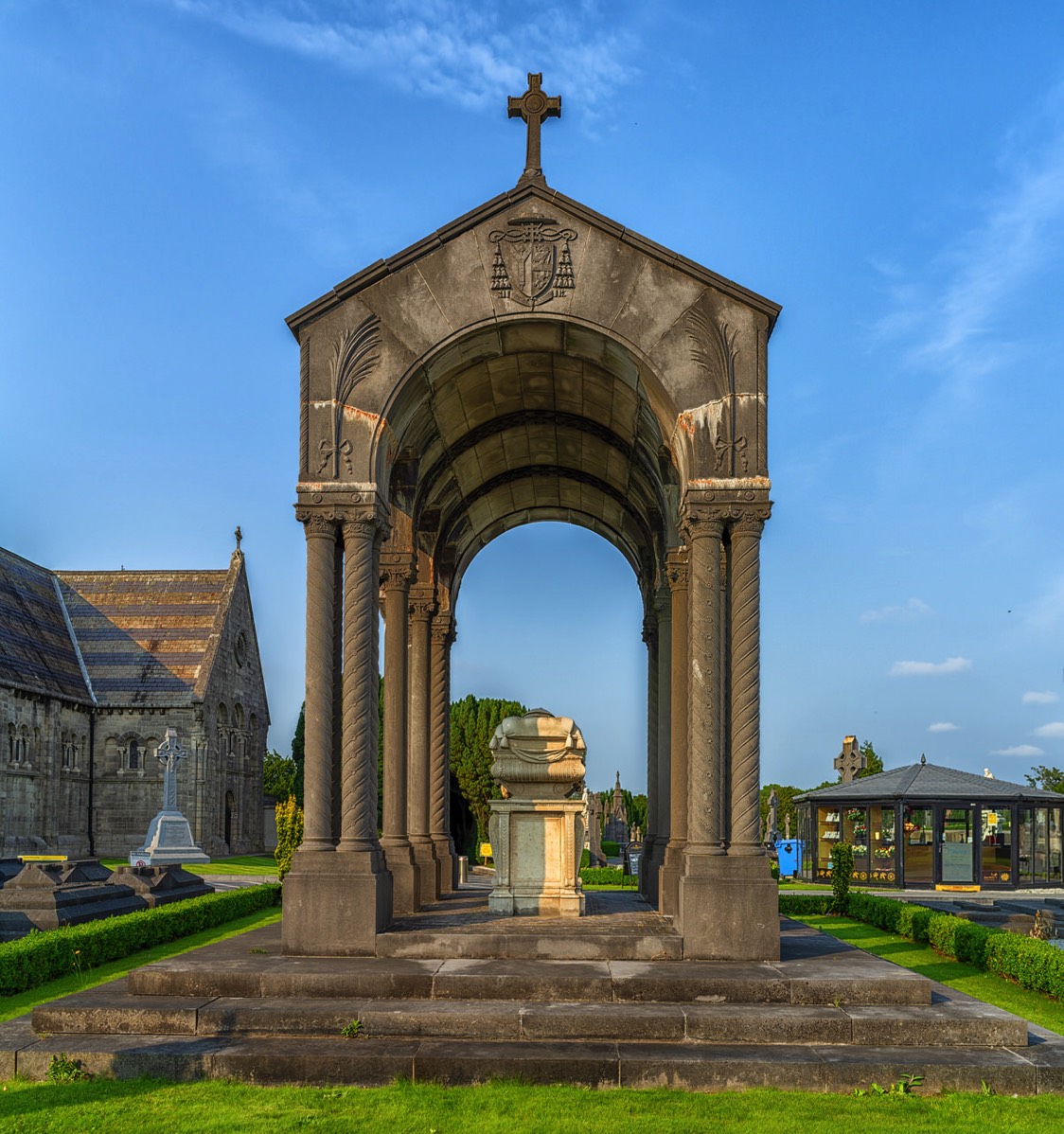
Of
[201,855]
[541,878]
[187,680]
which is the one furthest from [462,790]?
[541,878]

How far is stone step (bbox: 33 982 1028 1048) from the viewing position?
9664mm

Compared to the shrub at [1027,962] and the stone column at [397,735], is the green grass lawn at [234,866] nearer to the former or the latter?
the stone column at [397,735]

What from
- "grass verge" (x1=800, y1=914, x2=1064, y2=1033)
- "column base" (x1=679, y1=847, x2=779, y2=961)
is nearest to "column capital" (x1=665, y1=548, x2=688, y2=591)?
"column base" (x1=679, y1=847, x2=779, y2=961)

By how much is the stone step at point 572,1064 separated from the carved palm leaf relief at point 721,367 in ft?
21.0

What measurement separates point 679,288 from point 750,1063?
8.54 meters

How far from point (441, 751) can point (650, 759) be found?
3719 mm

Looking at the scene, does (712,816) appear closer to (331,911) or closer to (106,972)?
(331,911)

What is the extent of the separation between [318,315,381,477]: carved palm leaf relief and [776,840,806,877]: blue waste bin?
29.7 metres

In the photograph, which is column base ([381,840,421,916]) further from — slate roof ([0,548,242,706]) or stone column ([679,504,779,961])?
slate roof ([0,548,242,706])

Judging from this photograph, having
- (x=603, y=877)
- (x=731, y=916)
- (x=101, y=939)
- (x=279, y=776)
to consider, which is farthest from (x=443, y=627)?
(x=279, y=776)

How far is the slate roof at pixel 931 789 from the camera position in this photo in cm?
3372

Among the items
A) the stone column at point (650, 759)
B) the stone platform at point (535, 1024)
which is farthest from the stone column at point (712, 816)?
the stone column at point (650, 759)

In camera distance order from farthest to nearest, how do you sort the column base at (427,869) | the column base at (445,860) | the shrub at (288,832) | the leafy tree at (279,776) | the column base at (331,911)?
the leafy tree at (279,776), the shrub at (288,832), the column base at (445,860), the column base at (427,869), the column base at (331,911)

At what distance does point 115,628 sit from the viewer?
52656mm
